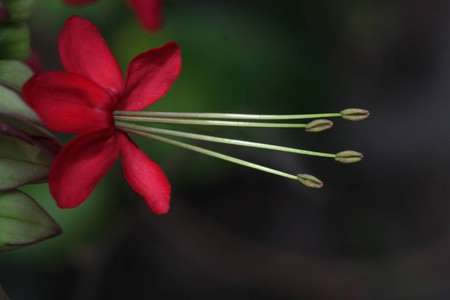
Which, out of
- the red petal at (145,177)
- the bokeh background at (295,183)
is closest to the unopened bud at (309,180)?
the red petal at (145,177)

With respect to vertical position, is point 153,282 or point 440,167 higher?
point 440,167

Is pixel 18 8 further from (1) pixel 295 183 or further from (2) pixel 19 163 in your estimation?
(1) pixel 295 183

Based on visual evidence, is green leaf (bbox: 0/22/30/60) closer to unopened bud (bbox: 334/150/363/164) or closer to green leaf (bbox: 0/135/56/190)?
green leaf (bbox: 0/135/56/190)

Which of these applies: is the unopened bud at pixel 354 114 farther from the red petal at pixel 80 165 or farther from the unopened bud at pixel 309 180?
the red petal at pixel 80 165

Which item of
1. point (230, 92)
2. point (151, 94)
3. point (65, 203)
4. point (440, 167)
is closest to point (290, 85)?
point (230, 92)

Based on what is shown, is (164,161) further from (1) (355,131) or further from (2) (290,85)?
(1) (355,131)

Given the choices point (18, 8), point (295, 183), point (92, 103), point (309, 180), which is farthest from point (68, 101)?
point (295, 183)

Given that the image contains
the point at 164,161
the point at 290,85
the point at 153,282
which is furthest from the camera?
the point at 153,282

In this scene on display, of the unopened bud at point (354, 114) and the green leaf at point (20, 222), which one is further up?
the unopened bud at point (354, 114)
